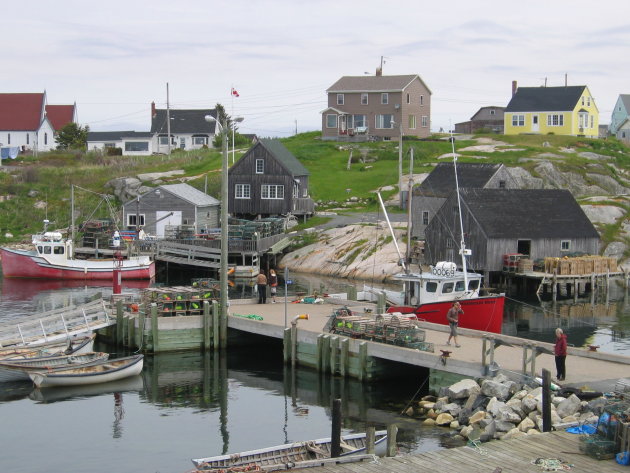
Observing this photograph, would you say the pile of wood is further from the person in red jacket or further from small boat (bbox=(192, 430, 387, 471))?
small boat (bbox=(192, 430, 387, 471))

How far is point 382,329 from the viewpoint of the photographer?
33250 millimetres

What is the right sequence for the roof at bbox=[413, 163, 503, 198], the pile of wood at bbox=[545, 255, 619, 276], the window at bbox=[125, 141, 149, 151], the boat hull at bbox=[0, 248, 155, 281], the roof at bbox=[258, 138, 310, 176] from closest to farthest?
the pile of wood at bbox=[545, 255, 619, 276], the boat hull at bbox=[0, 248, 155, 281], the roof at bbox=[413, 163, 503, 198], the roof at bbox=[258, 138, 310, 176], the window at bbox=[125, 141, 149, 151]

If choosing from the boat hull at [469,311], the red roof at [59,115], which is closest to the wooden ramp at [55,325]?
the boat hull at [469,311]

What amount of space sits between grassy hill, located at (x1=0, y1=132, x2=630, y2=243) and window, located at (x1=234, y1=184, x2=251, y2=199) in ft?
26.0

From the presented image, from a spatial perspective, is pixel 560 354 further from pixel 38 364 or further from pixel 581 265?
pixel 581 265

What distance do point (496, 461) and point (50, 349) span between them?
20208 mm

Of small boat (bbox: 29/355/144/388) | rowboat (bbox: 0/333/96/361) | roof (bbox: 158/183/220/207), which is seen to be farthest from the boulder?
roof (bbox: 158/183/220/207)

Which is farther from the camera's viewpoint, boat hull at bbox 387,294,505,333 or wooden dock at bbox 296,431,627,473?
boat hull at bbox 387,294,505,333

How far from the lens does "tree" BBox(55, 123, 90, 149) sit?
110625 millimetres

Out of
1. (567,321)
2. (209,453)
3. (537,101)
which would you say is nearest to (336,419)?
(209,453)

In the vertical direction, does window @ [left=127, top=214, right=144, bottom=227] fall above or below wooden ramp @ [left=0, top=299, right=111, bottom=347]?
above

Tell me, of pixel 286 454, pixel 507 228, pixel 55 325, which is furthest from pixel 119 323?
pixel 507 228

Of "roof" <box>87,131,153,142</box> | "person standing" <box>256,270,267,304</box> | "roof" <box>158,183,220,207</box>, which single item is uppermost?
"roof" <box>87,131,153,142</box>

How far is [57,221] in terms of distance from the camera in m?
79.4
